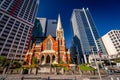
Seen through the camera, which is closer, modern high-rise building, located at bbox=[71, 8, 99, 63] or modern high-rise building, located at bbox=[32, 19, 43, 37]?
modern high-rise building, located at bbox=[71, 8, 99, 63]

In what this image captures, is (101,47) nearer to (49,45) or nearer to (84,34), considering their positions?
(84,34)

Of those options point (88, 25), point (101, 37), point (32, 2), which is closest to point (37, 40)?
point (32, 2)

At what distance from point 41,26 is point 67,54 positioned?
89211 millimetres

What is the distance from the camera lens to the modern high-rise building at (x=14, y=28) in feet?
181

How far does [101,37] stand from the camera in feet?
309

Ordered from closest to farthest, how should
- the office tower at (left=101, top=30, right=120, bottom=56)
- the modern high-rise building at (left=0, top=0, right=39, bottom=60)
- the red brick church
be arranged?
the red brick church < the modern high-rise building at (left=0, top=0, right=39, bottom=60) < the office tower at (left=101, top=30, right=120, bottom=56)

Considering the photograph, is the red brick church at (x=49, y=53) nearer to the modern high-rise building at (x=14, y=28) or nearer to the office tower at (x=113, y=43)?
the modern high-rise building at (x=14, y=28)

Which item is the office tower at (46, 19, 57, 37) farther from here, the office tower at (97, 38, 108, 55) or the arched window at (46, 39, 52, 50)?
the arched window at (46, 39, 52, 50)

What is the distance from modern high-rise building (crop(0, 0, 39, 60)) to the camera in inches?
2169

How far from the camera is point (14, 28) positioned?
64.1 m

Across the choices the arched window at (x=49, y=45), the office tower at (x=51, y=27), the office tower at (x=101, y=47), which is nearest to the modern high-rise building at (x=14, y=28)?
the arched window at (x=49, y=45)

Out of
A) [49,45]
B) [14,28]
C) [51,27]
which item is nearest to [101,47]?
[49,45]

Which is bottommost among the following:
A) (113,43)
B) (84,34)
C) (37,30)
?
(113,43)

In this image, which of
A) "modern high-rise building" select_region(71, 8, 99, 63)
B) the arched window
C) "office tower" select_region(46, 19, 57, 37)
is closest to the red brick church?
the arched window
